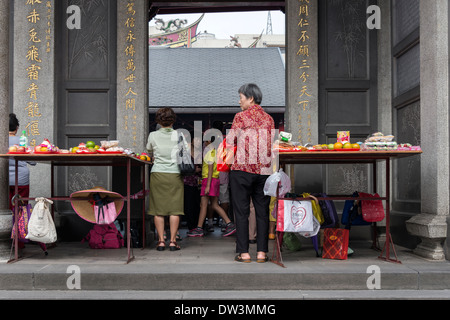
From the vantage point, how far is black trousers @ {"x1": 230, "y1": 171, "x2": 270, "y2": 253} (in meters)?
5.05

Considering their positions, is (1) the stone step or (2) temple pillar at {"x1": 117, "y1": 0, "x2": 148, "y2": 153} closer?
(1) the stone step

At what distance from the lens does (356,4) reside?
22.2 ft

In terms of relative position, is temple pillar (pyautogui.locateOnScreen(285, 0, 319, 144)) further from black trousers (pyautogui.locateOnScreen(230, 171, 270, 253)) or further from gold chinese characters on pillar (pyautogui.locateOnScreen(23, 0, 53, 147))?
gold chinese characters on pillar (pyautogui.locateOnScreen(23, 0, 53, 147))

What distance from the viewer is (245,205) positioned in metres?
5.07

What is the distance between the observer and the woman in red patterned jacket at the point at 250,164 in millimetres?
5020

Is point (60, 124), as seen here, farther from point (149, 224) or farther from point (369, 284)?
point (369, 284)

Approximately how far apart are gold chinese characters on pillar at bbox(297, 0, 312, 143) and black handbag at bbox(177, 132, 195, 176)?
66.0 inches

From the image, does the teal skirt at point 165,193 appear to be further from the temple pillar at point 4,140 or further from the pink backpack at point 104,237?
the temple pillar at point 4,140

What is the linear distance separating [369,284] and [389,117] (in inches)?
117

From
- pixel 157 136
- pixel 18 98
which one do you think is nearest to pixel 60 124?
pixel 18 98

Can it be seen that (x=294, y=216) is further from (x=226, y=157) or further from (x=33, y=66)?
(x=33, y=66)

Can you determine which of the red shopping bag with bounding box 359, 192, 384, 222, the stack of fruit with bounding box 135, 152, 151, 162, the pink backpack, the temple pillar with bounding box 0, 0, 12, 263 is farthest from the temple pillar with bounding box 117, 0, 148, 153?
the red shopping bag with bounding box 359, 192, 384, 222

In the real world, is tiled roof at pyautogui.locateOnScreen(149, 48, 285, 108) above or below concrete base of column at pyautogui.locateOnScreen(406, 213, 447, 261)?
above
